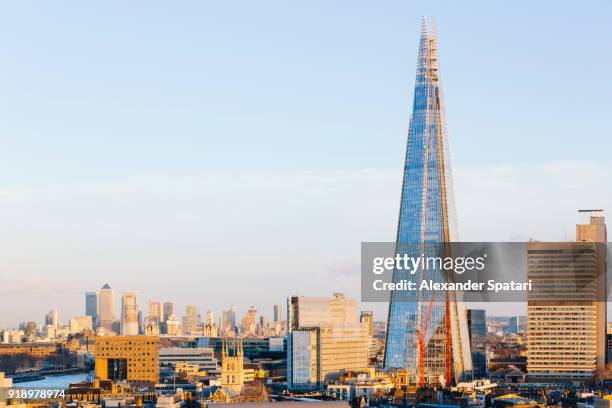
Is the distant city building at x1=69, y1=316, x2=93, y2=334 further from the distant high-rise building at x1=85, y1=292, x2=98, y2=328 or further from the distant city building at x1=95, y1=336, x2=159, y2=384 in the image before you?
the distant city building at x1=95, y1=336, x2=159, y2=384

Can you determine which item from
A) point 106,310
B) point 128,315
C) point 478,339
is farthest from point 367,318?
point 106,310

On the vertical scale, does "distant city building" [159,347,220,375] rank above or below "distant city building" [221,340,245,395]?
below

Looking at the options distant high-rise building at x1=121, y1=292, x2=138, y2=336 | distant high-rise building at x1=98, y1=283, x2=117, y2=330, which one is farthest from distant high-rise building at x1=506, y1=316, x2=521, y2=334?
distant high-rise building at x1=98, y1=283, x2=117, y2=330

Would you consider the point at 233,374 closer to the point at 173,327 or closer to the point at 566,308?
the point at 566,308

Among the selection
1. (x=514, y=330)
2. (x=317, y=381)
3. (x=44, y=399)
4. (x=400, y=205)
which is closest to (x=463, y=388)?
(x=317, y=381)

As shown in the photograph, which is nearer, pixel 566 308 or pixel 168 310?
pixel 566 308

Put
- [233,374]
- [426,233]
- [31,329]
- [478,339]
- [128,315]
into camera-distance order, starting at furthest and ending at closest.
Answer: [31,329] < [128,315] < [478,339] < [426,233] < [233,374]
